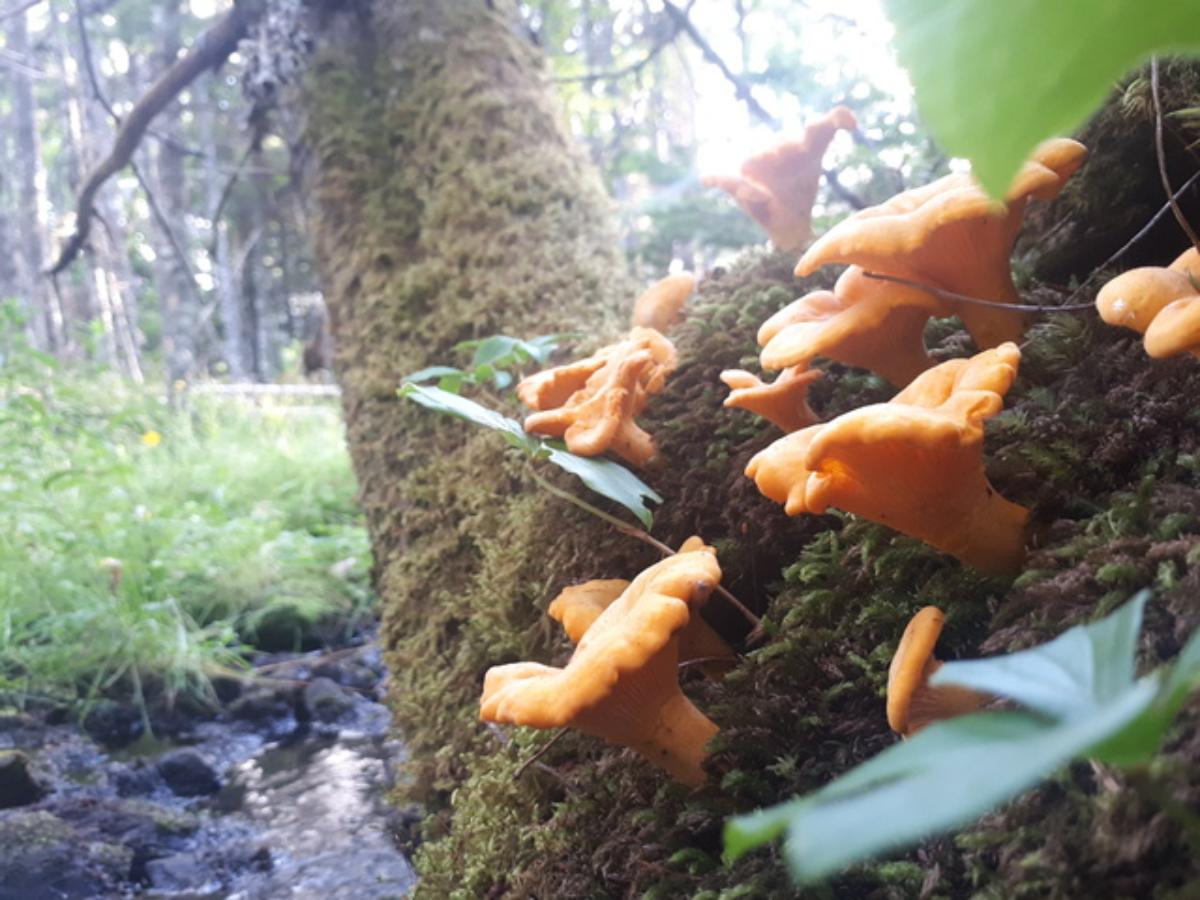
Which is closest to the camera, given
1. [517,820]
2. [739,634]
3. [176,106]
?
[517,820]

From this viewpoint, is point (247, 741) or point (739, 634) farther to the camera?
point (247, 741)

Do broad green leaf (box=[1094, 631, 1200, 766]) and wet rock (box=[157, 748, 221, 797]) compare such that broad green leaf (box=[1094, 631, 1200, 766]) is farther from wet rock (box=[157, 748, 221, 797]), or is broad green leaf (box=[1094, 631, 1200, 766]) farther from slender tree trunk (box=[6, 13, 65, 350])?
slender tree trunk (box=[6, 13, 65, 350])

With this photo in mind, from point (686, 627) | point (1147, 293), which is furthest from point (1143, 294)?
point (686, 627)

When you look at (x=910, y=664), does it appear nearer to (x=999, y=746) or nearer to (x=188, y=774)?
(x=999, y=746)

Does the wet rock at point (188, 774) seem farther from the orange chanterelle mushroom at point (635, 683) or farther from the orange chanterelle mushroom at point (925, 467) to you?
the orange chanterelle mushroom at point (925, 467)

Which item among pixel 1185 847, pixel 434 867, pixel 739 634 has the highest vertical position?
pixel 1185 847

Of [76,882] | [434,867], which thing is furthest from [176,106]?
[434,867]

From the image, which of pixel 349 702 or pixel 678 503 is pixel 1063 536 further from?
pixel 349 702
